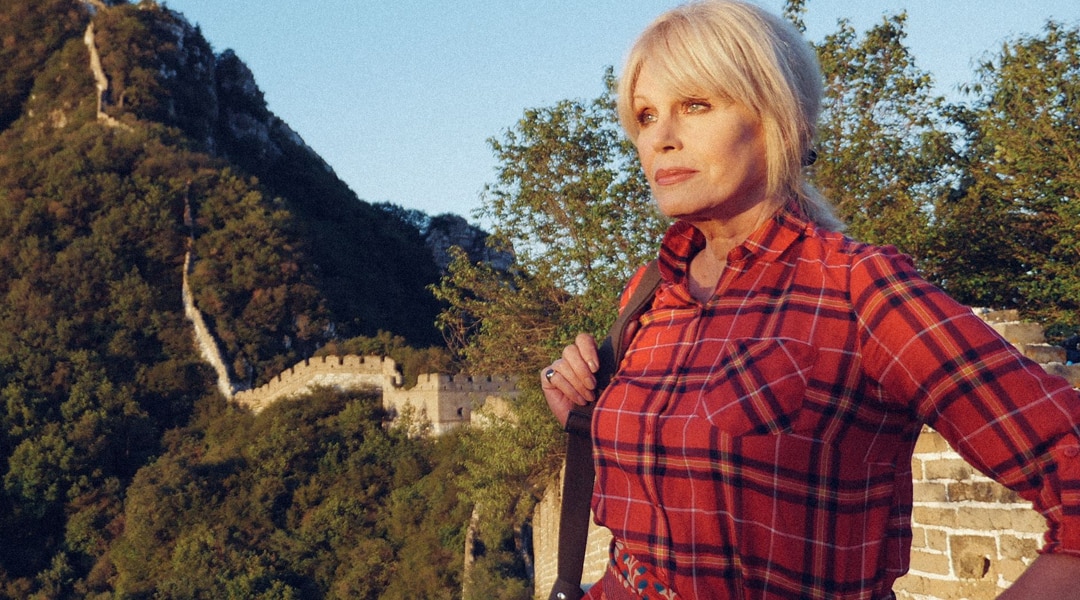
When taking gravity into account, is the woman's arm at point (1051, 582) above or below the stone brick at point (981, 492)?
below

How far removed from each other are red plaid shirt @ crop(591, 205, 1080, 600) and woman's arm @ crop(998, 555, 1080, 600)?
0.7 inches

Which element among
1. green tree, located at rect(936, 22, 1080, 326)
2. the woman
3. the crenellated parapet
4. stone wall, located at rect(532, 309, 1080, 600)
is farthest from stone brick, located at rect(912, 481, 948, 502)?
the crenellated parapet

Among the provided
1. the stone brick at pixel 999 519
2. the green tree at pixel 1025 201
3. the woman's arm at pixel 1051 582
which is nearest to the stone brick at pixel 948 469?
the stone brick at pixel 999 519

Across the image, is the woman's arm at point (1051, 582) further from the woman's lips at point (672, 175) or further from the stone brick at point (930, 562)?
the stone brick at point (930, 562)

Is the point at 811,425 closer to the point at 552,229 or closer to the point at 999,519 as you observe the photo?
the point at 999,519

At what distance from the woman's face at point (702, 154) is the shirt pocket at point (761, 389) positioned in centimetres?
24

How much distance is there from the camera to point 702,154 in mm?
1593

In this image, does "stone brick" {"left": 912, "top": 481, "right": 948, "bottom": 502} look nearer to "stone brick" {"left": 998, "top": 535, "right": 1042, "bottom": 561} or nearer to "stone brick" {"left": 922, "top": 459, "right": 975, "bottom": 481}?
"stone brick" {"left": 922, "top": 459, "right": 975, "bottom": 481}

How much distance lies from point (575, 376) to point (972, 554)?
337 centimetres

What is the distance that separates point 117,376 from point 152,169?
33.5 feet

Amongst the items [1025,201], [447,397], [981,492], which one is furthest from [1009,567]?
[447,397]

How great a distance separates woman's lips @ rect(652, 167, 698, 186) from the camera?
1.62 m

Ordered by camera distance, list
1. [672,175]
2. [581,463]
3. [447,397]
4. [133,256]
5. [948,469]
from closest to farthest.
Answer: [672,175], [581,463], [948,469], [447,397], [133,256]

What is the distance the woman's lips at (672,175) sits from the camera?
162 centimetres
